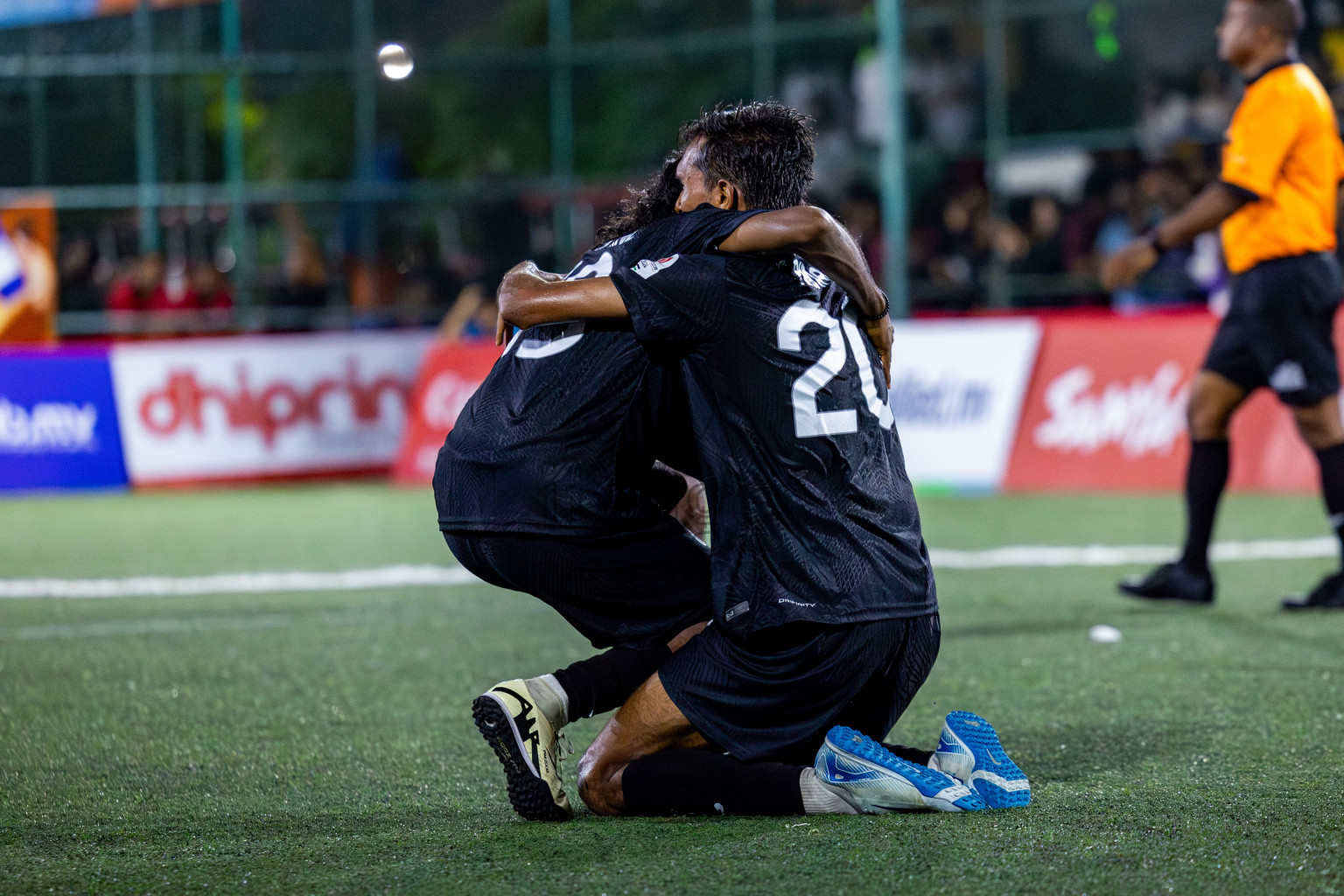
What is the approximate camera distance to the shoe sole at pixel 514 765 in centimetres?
338

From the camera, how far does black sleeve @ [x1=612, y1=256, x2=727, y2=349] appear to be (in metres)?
3.32

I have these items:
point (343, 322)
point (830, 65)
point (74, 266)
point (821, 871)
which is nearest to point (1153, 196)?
point (830, 65)

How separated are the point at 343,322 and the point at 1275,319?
16.1 meters

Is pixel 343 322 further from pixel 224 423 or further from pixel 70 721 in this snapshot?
pixel 70 721

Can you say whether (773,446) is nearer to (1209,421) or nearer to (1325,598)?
(1209,421)

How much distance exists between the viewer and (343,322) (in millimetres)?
20891

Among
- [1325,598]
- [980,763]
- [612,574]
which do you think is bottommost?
[1325,598]

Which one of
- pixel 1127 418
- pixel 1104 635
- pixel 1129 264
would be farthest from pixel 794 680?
pixel 1127 418

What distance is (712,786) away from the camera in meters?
3.42

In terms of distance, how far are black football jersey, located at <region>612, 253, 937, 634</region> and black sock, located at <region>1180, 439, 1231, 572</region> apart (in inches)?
127

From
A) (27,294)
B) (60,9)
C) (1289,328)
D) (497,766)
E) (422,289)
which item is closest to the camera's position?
(497,766)

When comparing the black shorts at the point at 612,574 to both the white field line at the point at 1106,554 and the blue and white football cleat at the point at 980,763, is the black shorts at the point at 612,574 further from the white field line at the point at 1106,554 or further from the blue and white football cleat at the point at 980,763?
the white field line at the point at 1106,554

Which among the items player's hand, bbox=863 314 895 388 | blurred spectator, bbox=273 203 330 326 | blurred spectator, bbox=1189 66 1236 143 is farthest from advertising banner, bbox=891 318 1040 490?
blurred spectator, bbox=273 203 330 326

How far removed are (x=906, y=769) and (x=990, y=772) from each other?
0.21 meters
